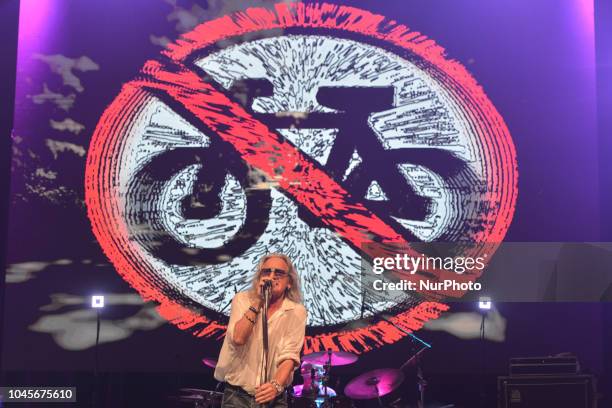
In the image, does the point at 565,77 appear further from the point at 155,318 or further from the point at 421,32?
the point at 155,318

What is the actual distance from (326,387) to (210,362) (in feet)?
2.96

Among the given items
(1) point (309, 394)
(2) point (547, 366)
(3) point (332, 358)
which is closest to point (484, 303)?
(2) point (547, 366)

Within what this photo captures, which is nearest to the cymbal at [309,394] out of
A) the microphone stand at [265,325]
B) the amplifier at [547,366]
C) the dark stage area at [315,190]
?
the dark stage area at [315,190]

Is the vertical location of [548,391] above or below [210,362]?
below

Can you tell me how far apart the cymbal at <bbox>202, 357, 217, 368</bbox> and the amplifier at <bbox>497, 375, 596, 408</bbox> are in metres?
2.08

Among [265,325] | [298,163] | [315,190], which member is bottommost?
[265,325]

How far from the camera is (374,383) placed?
5.27 metres

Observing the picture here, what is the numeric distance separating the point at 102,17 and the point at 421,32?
8.69 feet

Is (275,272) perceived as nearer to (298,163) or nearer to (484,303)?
(298,163)

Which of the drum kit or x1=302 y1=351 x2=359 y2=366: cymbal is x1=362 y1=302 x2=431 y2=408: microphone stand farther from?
x1=302 y1=351 x2=359 y2=366: cymbal

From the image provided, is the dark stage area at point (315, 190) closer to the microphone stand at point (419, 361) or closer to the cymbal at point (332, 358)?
the microphone stand at point (419, 361)

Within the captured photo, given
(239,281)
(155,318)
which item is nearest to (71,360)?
(155,318)

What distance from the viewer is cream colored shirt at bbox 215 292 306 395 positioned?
3.40 m

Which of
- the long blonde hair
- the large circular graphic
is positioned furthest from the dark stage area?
the long blonde hair
